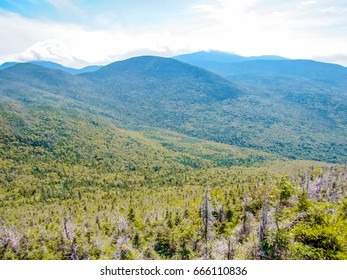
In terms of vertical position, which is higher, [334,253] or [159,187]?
[334,253]

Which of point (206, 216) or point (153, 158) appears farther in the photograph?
point (153, 158)

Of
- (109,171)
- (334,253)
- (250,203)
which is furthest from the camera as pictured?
(109,171)

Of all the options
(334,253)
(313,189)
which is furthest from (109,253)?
(313,189)

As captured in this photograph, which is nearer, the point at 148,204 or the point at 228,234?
the point at 228,234

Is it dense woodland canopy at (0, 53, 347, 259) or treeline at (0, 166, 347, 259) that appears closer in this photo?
treeline at (0, 166, 347, 259)

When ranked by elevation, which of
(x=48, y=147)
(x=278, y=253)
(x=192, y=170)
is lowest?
(x=192, y=170)

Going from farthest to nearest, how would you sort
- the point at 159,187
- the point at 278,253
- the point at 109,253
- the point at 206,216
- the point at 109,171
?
the point at 109,171
the point at 159,187
the point at 109,253
the point at 206,216
the point at 278,253

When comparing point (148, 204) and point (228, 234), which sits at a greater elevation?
point (228, 234)

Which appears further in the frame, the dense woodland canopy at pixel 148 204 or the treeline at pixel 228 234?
the dense woodland canopy at pixel 148 204
